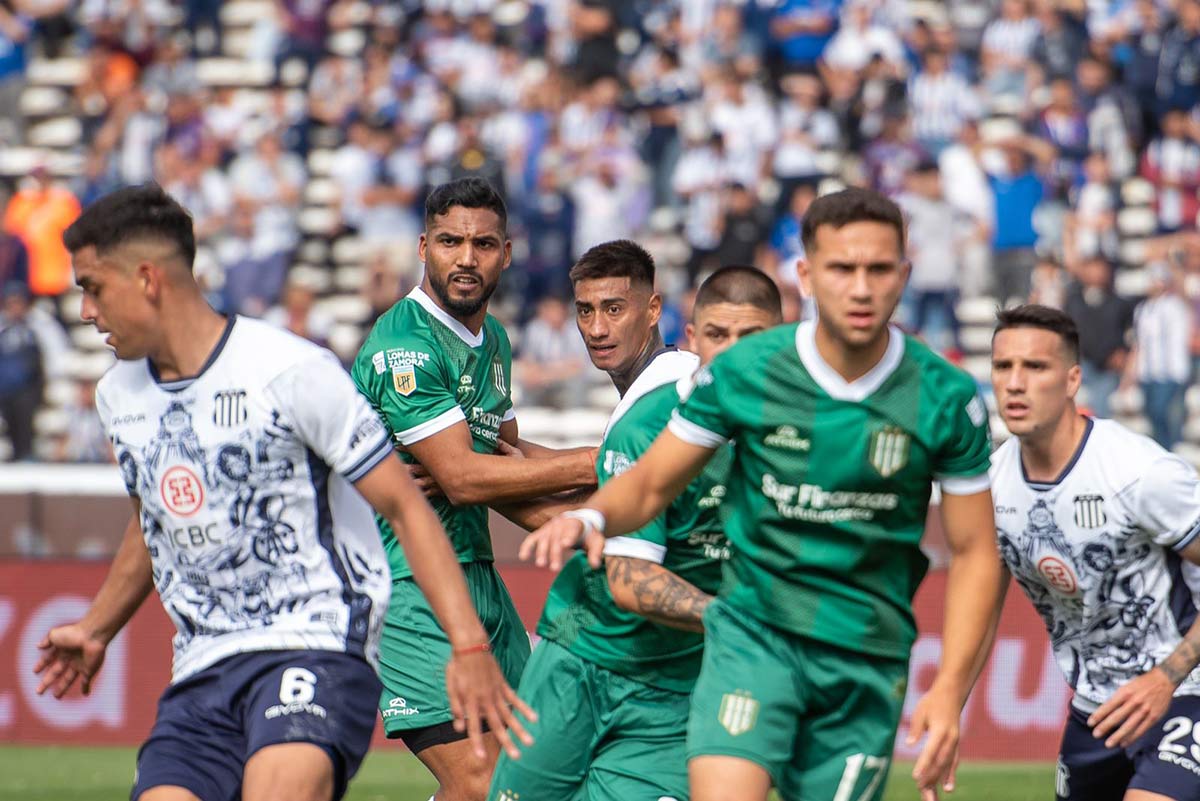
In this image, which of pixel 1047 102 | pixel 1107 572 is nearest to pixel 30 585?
pixel 1107 572

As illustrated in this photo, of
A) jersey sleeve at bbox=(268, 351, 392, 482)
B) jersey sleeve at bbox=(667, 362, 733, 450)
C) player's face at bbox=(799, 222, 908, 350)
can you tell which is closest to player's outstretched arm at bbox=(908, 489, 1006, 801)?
player's face at bbox=(799, 222, 908, 350)

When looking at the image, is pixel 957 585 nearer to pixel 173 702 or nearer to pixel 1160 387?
pixel 173 702

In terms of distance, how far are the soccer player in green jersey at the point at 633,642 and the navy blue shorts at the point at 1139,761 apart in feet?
5.51

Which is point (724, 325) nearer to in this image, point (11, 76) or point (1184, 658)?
point (1184, 658)

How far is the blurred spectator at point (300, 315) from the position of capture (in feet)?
59.4

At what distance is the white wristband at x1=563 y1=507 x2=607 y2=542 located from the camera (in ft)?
17.1

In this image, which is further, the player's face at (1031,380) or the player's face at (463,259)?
the player's face at (463,259)

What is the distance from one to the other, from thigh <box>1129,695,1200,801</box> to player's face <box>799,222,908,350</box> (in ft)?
7.23

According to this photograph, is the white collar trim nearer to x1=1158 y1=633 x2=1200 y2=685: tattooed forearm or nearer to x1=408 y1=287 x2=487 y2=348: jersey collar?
x1=408 y1=287 x2=487 y2=348: jersey collar

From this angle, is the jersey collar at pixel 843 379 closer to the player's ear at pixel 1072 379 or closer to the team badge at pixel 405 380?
the player's ear at pixel 1072 379

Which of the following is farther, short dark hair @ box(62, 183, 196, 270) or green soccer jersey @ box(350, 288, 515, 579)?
green soccer jersey @ box(350, 288, 515, 579)

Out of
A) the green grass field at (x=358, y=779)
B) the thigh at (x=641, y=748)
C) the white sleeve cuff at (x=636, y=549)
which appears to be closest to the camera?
the white sleeve cuff at (x=636, y=549)

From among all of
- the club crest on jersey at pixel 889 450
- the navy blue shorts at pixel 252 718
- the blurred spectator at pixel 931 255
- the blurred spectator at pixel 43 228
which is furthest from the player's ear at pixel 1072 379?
the blurred spectator at pixel 43 228

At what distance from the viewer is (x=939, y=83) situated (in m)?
18.7
